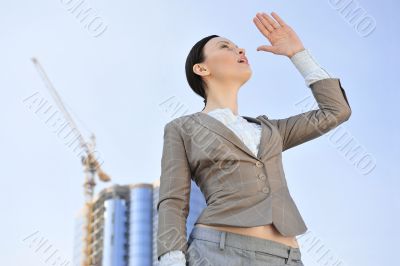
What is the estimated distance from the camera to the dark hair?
4.18 metres

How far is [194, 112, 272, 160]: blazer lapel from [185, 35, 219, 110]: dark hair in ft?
1.41

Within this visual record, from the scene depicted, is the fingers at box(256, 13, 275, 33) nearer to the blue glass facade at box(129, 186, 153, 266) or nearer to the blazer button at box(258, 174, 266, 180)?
the blazer button at box(258, 174, 266, 180)

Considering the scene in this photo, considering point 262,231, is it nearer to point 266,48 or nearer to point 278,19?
point 266,48

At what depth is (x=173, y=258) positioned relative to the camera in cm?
318

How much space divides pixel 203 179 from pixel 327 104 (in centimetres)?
100

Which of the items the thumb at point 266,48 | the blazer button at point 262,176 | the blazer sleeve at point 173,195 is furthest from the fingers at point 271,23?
the blazer button at point 262,176

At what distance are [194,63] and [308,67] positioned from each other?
2.90 ft

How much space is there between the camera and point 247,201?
10.7 feet

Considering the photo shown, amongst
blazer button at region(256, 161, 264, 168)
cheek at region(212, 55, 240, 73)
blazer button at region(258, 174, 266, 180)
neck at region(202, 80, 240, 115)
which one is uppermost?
cheek at region(212, 55, 240, 73)

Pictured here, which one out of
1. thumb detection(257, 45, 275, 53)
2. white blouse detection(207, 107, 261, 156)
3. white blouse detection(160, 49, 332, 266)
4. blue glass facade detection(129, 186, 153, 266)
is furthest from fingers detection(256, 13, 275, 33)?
blue glass facade detection(129, 186, 153, 266)

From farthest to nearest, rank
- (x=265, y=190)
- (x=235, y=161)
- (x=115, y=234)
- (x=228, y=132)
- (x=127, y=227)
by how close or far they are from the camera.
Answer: (x=127, y=227), (x=115, y=234), (x=228, y=132), (x=235, y=161), (x=265, y=190)

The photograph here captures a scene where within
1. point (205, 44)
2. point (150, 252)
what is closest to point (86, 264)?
point (150, 252)

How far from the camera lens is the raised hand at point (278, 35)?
391cm

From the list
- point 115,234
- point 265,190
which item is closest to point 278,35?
point 265,190
